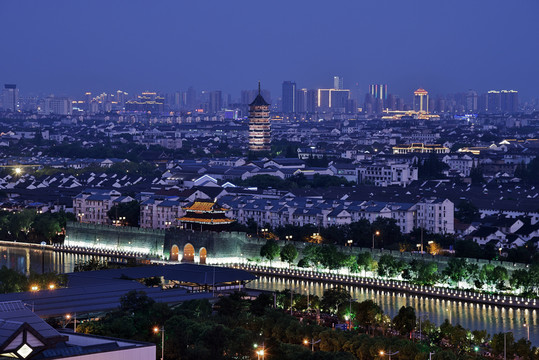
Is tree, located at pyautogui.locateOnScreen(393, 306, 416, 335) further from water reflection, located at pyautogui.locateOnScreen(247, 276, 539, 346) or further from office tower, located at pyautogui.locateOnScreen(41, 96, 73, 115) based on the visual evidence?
office tower, located at pyautogui.locateOnScreen(41, 96, 73, 115)

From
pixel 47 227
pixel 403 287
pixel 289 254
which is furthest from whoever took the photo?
pixel 47 227

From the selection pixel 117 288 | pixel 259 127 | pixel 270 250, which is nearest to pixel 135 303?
pixel 117 288

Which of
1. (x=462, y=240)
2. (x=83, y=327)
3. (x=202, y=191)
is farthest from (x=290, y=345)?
(x=202, y=191)

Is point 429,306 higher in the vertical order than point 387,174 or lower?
lower

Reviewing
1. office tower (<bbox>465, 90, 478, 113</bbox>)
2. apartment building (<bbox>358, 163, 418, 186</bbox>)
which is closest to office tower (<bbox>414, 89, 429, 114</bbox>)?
office tower (<bbox>465, 90, 478, 113</bbox>)

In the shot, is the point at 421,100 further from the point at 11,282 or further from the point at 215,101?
the point at 11,282

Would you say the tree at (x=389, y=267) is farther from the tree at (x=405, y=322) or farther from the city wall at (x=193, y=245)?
the tree at (x=405, y=322)
